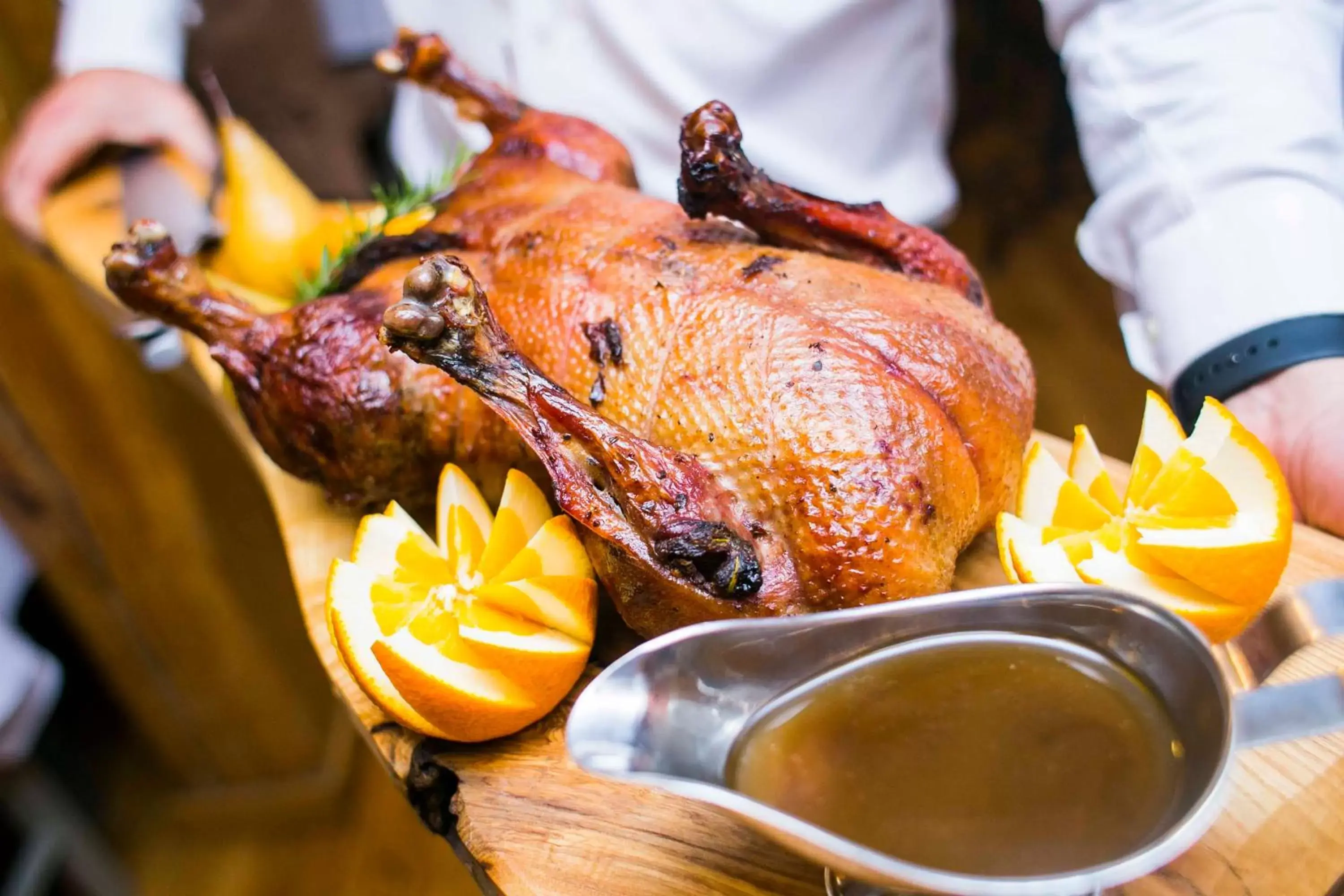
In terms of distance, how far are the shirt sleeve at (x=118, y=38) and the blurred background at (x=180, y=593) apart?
16cm

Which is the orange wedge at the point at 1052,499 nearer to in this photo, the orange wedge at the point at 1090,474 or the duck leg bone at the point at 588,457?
the orange wedge at the point at 1090,474

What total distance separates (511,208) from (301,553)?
0.49 m

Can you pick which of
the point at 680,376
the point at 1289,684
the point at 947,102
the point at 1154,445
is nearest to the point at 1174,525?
the point at 1154,445

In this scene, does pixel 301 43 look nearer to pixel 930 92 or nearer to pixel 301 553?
pixel 930 92

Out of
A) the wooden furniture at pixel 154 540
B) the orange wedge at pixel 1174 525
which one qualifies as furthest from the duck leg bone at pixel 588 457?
the wooden furniture at pixel 154 540

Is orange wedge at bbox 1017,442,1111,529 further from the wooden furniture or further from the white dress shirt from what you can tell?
the wooden furniture

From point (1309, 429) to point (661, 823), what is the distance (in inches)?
31.3

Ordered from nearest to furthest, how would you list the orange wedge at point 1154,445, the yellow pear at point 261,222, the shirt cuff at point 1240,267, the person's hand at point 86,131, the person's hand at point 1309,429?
the orange wedge at point 1154,445 → the person's hand at point 1309,429 → the shirt cuff at point 1240,267 → the yellow pear at point 261,222 → the person's hand at point 86,131

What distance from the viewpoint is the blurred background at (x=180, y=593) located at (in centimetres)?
191

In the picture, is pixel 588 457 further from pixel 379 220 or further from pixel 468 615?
pixel 379 220

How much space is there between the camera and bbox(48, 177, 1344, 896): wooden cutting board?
826 mm

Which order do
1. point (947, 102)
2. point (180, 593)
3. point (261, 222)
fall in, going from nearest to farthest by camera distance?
point (261, 222) < point (947, 102) < point (180, 593)

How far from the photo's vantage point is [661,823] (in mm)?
916

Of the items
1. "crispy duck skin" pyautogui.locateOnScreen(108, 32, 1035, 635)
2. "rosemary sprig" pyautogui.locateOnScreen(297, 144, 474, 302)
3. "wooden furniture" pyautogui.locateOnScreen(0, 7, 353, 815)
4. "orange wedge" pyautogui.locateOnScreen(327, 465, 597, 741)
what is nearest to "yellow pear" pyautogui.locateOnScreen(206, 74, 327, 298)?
"rosemary sprig" pyautogui.locateOnScreen(297, 144, 474, 302)
